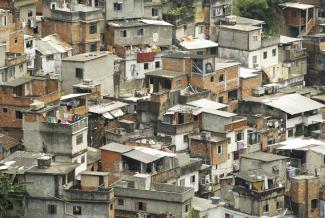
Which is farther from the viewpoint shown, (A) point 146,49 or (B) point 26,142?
(A) point 146,49

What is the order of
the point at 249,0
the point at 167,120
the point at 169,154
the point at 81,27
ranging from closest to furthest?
the point at 169,154, the point at 167,120, the point at 81,27, the point at 249,0

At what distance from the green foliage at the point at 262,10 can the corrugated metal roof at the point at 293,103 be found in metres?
Result: 14.6

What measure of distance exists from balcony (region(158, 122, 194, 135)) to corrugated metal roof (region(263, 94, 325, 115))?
20.5 ft

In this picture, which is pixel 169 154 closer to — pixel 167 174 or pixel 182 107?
pixel 167 174

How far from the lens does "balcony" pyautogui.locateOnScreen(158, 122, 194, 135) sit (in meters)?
86.4

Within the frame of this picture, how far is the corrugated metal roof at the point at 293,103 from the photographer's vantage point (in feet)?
299

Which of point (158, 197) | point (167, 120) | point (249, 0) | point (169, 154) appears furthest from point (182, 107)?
point (249, 0)

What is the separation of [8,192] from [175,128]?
44.0 feet

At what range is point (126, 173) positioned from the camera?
265 feet

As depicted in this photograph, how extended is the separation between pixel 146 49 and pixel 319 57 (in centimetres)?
1159

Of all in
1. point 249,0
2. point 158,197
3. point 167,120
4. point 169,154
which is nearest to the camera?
point 158,197

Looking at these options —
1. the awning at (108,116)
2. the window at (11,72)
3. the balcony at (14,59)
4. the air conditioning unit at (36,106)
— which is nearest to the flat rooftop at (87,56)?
the balcony at (14,59)

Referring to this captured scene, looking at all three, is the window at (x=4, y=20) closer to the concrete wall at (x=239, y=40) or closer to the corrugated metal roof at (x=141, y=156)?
the corrugated metal roof at (x=141, y=156)

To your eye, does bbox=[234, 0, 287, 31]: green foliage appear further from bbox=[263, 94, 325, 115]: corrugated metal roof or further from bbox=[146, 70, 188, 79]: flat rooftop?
bbox=[146, 70, 188, 79]: flat rooftop
